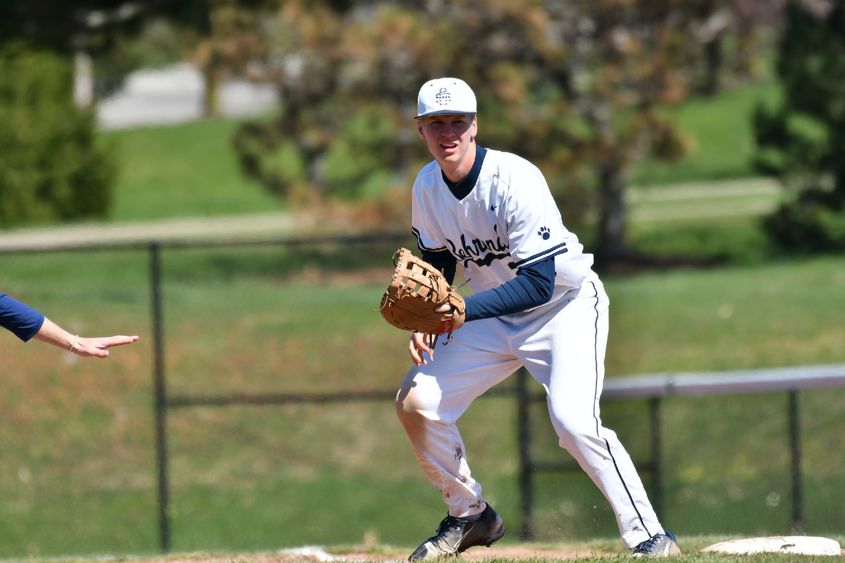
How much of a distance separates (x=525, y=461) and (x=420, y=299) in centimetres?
507

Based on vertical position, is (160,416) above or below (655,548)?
below

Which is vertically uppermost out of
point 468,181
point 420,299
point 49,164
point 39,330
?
point 468,181

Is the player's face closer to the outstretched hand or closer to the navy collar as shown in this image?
the navy collar

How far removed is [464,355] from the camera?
595 cm

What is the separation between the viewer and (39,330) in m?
5.57

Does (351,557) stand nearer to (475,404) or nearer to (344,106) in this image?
(475,404)

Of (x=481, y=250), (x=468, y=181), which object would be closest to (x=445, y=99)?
(x=468, y=181)

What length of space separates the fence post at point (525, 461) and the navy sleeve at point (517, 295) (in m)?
4.67

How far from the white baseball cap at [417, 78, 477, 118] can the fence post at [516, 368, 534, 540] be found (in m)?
4.89

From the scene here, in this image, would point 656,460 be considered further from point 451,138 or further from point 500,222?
point 451,138

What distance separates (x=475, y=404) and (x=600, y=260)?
674 cm

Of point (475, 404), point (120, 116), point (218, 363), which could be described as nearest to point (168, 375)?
point (218, 363)

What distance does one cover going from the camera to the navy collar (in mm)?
5652

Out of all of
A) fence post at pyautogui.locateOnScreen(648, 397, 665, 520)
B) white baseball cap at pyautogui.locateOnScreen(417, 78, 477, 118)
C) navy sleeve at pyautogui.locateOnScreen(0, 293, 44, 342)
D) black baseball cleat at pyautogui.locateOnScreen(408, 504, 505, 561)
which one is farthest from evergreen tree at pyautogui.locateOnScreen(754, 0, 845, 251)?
navy sleeve at pyautogui.locateOnScreen(0, 293, 44, 342)
